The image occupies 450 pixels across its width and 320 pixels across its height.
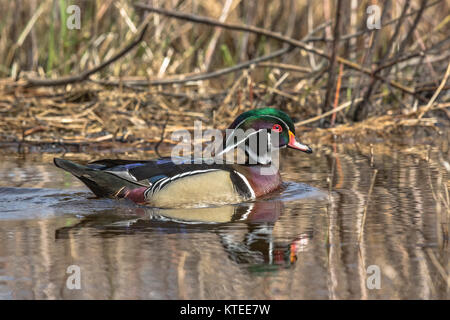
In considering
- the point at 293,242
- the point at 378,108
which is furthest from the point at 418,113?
the point at 293,242

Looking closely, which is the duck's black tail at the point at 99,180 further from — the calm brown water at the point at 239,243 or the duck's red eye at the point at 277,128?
the duck's red eye at the point at 277,128

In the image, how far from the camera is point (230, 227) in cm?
532

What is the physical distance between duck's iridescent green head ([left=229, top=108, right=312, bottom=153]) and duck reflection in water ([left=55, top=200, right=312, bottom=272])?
0.81 meters

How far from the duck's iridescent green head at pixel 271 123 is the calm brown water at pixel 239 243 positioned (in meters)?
0.36

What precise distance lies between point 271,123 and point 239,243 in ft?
7.79

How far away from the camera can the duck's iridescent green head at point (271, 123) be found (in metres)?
7.03

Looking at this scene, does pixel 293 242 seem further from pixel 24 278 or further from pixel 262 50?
pixel 262 50

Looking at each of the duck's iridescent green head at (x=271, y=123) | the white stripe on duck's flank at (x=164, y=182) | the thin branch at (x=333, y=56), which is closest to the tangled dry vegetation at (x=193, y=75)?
the thin branch at (x=333, y=56)

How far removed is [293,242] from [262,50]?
25.6 feet

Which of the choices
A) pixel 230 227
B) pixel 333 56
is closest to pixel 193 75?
pixel 333 56

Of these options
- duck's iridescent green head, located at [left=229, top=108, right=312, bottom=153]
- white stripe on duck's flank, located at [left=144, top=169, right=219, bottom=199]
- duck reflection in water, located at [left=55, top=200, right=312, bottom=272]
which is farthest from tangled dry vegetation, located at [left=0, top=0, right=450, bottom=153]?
duck reflection in water, located at [left=55, top=200, right=312, bottom=272]

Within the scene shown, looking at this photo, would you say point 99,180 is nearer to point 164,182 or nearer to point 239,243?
point 164,182

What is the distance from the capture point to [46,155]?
8719mm
